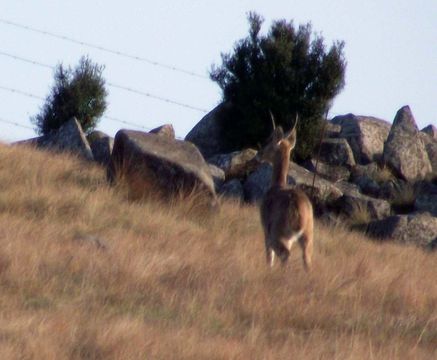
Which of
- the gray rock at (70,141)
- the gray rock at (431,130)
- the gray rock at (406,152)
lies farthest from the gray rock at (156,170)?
the gray rock at (431,130)

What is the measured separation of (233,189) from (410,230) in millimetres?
3161

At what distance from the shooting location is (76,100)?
26.8 meters

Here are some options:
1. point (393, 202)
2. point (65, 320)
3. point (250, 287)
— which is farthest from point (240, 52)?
point (65, 320)

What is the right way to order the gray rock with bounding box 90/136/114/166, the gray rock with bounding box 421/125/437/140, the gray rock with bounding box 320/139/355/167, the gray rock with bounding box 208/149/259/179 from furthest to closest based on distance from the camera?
1. the gray rock with bounding box 421/125/437/140
2. the gray rock with bounding box 320/139/355/167
3. the gray rock with bounding box 208/149/259/179
4. the gray rock with bounding box 90/136/114/166

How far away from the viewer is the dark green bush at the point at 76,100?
2684 cm

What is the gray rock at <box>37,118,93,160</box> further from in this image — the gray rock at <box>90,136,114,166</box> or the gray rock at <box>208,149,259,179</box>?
the gray rock at <box>208,149,259,179</box>

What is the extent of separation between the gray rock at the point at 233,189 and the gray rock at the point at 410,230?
87.8 inches

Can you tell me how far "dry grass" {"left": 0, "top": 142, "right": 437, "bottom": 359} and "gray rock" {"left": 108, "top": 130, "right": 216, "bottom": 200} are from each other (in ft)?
2.04

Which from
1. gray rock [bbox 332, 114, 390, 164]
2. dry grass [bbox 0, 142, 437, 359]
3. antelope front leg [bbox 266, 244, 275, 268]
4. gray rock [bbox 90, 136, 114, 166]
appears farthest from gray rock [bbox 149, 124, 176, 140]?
antelope front leg [bbox 266, 244, 275, 268]

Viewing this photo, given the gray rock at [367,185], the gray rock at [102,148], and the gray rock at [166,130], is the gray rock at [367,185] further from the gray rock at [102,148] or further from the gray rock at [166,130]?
the gray rock at [102,148]

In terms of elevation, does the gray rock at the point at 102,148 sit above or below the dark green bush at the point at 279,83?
below

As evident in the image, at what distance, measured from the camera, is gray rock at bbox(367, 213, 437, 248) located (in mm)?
19953

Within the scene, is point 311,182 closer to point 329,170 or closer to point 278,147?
point 329,170

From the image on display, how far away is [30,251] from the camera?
12719 millimetres
